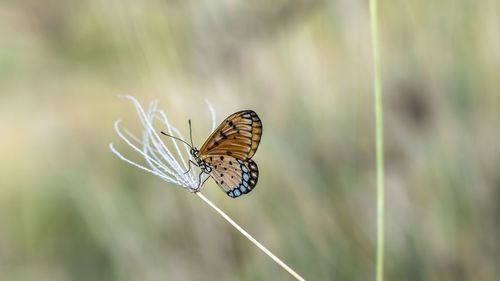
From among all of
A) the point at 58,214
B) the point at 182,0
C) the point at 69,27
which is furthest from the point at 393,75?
the point at 58,214

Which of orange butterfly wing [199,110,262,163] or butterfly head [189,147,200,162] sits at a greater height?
orange butterfly wing [199,110,262,163]

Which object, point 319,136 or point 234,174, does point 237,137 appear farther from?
point 319,136

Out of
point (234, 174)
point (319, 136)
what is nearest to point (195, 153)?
point (234, 174)

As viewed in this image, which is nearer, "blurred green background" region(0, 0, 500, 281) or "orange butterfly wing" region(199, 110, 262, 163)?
"orange butterfly wing" region(199, 110, 262, 163)

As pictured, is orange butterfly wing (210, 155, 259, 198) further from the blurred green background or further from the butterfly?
the blurred green background

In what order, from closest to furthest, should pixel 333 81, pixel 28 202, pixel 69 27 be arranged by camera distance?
pixel 333 81 < pixel 69 27 < pixel 28 202

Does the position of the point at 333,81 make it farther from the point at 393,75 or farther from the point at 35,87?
the point at 35,87

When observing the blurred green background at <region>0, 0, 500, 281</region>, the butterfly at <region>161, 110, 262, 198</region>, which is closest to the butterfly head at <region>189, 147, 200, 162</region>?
the butterfly at <region>161, 110, 262, 198</region>
